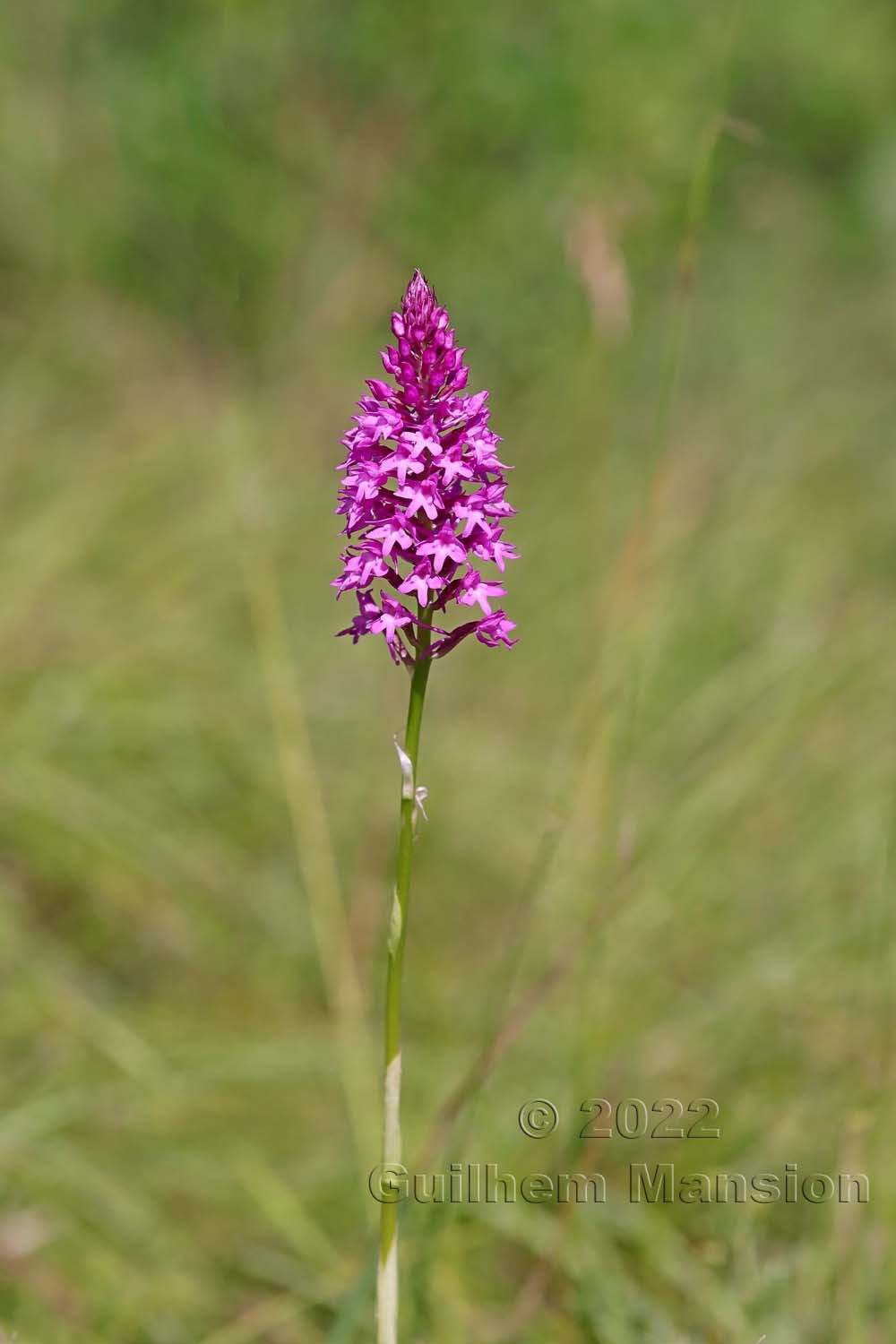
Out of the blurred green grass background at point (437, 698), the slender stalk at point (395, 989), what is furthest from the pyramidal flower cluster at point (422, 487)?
the blurred green grass background at point (437, 698)

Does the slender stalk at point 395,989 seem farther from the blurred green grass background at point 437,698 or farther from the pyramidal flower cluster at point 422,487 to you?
the blurred green grass background at point 437,698

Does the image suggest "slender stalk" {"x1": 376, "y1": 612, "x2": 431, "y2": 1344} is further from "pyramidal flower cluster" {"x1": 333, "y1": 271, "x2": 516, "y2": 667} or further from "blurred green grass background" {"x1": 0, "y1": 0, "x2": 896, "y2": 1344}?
"blurred green grass background" {"x1": 0, "y1": 0, "x2": 896, "y2": 1344}

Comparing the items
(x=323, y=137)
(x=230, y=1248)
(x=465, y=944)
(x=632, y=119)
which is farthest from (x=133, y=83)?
(x=230, y=1248)

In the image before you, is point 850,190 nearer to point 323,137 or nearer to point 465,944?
point 323,137

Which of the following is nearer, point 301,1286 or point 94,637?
point 301,1286

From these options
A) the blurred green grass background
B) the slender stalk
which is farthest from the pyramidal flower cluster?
the blurred green grass background

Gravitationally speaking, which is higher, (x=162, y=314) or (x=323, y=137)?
(x=323, y=137)
